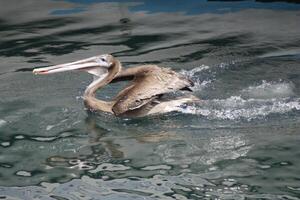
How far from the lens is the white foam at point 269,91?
7887 millimetres

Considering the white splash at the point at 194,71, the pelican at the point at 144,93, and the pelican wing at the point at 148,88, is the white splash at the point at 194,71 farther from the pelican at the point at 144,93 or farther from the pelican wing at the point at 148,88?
the pelican wing at the point at 148,88

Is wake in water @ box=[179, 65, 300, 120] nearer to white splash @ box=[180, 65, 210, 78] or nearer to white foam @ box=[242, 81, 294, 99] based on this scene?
white foam @ box=[242, 81, 294, 99]

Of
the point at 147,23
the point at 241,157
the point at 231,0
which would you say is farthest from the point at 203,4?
the point at 241,157

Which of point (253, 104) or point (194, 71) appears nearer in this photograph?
point (253, 104)

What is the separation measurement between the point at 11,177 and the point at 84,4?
717cm

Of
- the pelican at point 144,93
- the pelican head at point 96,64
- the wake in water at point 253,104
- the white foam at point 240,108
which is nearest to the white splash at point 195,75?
the wake in water at point 253,104

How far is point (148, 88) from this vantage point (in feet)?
24.6

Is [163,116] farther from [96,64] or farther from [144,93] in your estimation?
[96,64]

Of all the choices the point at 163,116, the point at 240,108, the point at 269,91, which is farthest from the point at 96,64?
the point at 269,91

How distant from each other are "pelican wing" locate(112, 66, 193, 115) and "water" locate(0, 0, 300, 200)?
19 cm

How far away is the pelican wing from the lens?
742cm

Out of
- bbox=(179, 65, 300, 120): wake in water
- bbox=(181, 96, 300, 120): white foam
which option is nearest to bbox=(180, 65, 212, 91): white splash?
bbox=(179, 65, 300, 120): wake in water

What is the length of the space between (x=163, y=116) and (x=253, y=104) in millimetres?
902

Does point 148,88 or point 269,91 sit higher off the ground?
point 148,88
